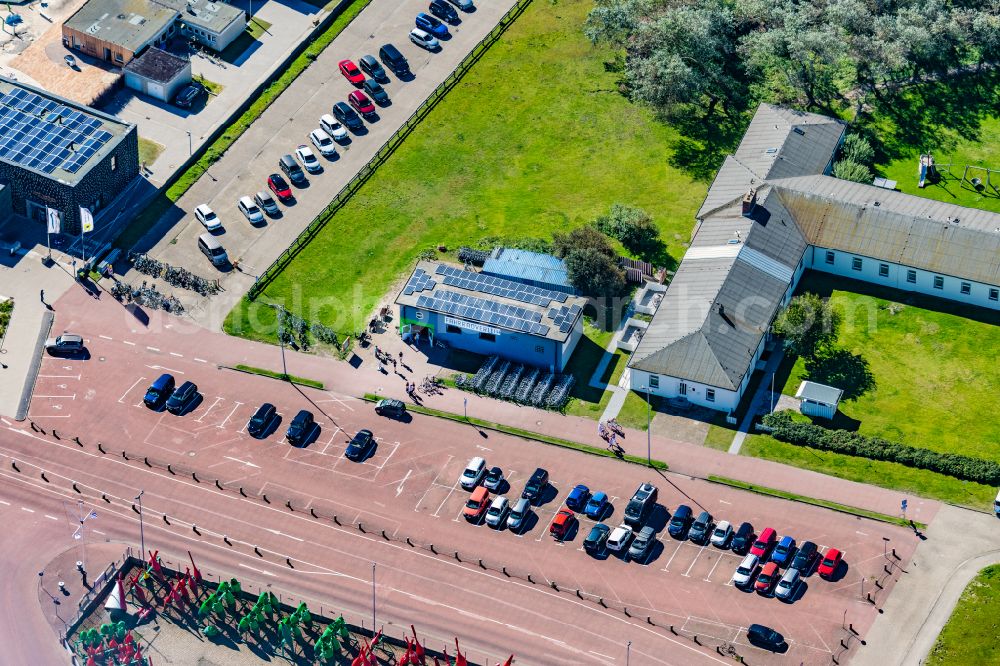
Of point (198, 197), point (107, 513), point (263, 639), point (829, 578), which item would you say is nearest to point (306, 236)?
point (198, 197)

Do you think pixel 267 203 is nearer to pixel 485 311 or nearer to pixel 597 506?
pixel 485 311

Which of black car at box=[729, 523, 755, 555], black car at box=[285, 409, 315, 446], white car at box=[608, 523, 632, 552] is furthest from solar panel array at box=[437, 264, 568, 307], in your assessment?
black car at box=[729, 523, 755, 555]

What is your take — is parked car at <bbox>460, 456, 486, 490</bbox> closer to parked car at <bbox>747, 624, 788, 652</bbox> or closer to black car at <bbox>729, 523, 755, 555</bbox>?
black car at <bbox>729, 523, 755, 555</bbox>

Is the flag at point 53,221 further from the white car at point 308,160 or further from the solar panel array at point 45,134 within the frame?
the white car at point 308,160

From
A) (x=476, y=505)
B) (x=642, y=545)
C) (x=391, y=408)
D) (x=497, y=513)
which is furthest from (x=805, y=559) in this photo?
(x=391, y=408)

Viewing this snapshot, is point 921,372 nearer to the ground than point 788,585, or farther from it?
farther from it

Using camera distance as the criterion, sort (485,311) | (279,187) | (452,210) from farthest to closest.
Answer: (279,187)
(452,210)
(485,311)

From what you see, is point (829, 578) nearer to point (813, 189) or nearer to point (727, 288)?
point (727, 288)
